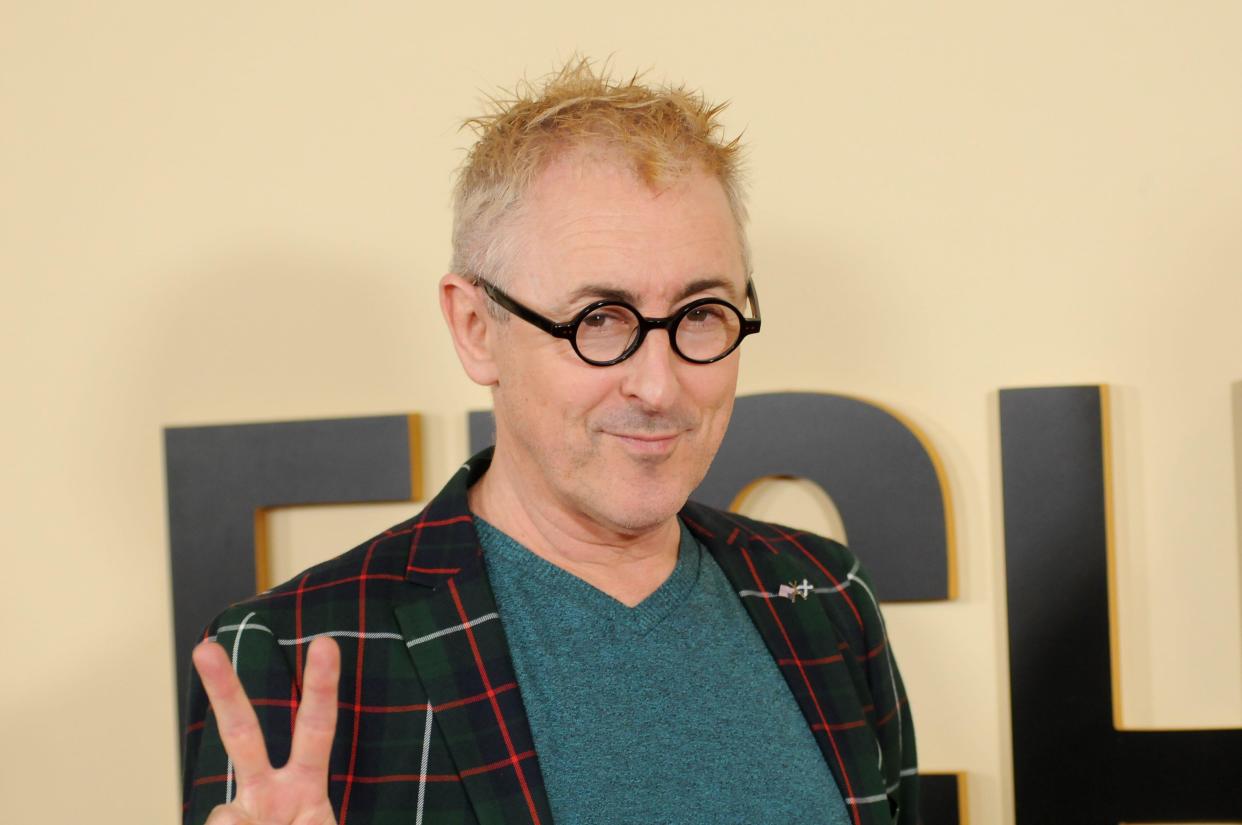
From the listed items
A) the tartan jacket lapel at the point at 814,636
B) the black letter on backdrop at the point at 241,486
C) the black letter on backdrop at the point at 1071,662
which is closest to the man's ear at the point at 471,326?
the tartan jacket lapel at the point at 814,636

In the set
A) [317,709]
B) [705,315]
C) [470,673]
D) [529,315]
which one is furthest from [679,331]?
[317,709]

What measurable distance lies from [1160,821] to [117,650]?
168 cm

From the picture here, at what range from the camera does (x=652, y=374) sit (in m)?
1.27

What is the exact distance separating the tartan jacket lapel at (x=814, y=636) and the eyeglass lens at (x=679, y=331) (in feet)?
0.93

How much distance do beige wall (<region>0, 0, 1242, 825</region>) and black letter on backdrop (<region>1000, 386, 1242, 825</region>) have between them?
0.05 meters

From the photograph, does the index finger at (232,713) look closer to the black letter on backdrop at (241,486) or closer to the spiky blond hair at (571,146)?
the spiky blond hair at (571,146)

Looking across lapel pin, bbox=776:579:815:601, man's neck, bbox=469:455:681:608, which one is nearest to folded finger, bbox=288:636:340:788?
man's neck, bbox=469:455:681:608

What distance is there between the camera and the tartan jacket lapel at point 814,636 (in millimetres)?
1391

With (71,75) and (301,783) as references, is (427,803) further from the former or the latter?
(71,75)

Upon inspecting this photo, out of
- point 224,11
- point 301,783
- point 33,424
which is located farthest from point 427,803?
point 224,11

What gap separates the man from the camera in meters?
1.21

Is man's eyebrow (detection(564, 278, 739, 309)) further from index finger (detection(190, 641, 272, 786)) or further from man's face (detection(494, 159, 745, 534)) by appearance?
index finger (detection(190, 641, 272, 786))

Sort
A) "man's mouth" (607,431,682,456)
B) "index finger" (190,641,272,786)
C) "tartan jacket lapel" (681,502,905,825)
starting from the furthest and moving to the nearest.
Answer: "tartan jacket lapel" (681,502,905,825), "man's mouth" (607,431,682,456), "index finger" (190,641,272,786)

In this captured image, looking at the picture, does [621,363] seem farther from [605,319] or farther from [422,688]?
[422,688]
